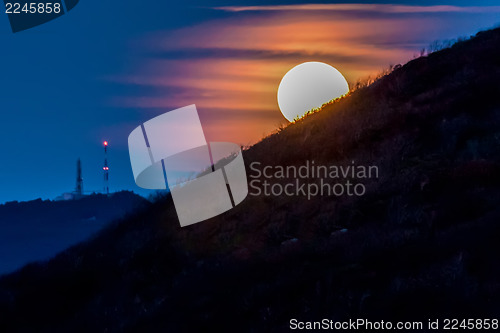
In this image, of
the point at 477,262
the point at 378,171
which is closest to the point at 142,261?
the point at 378,171

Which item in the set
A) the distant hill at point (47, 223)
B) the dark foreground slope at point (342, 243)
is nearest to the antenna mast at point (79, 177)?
the distant hill at point (47, 223)

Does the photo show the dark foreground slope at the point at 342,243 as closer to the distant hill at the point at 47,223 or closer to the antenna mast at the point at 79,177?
the antenna mast at the point at 79,177

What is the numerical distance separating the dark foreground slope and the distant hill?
106165mm

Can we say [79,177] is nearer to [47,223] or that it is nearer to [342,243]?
[47,223]

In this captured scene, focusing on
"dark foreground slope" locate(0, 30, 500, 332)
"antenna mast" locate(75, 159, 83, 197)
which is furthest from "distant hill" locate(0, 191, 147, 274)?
"dark foreground slope" locate(0, 30, 500, 332)

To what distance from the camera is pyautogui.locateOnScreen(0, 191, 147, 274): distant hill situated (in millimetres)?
130000

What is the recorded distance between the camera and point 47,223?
139 meters

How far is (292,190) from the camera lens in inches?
792

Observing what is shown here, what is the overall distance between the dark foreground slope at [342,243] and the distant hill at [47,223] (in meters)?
106

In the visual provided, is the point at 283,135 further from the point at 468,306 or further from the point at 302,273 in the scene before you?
the point at 468,306

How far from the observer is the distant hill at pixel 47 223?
130 meters

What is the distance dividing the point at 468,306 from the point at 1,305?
45.6 feet

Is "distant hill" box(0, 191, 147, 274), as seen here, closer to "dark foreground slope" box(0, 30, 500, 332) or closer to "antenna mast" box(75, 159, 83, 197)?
"antenna mast" box(75, 159, 83, 197)

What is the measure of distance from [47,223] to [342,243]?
426 feet
